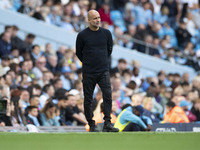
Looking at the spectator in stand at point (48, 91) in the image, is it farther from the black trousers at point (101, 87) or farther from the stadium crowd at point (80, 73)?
the black trousers at point (101, 87)

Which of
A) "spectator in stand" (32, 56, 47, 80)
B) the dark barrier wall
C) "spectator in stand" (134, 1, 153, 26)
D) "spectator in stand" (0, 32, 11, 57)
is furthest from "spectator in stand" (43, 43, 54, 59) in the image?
"spectator in stand" (134, 1, 153, 26)

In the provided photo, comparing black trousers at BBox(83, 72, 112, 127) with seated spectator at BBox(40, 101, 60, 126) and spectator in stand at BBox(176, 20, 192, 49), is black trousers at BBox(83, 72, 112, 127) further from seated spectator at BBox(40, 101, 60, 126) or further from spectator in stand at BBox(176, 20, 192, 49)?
spectator in stand at BBox(176, 20, 192, 49)

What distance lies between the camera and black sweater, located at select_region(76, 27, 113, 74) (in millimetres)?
9320

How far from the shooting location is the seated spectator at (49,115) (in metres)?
13.1

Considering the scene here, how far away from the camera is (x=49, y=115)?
1324cm

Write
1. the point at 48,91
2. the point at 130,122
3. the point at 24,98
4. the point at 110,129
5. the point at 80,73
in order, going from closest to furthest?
the point at 110,129
the point at 130,122
the point at 24,98
the point at 48,91
the point at 80,73

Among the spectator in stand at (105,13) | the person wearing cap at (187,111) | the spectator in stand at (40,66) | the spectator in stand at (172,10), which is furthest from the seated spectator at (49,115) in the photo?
the spectator in stand at (172,10)

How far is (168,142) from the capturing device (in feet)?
25.7

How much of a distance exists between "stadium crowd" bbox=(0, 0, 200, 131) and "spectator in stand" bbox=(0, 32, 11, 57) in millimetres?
26

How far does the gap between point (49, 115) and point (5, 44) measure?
3.30m

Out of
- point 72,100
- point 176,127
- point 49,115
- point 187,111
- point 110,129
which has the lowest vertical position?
point 187,111

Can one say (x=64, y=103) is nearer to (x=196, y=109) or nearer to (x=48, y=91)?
(x=48, y=91)

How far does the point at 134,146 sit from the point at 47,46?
9595 millimetres

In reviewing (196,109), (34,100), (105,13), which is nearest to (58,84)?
(34,100)
